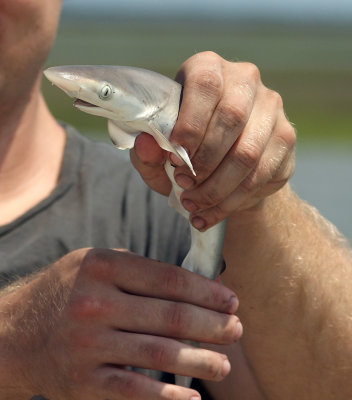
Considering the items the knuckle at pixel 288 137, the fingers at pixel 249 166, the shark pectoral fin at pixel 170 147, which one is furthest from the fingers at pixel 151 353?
the knuckle at pixel 288 137

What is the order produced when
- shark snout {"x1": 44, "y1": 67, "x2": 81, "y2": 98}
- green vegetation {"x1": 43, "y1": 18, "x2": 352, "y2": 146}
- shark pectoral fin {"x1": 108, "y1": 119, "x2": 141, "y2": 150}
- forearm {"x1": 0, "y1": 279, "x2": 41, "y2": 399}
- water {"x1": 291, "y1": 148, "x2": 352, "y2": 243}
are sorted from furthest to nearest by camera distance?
green vegetation {"x1": 43, "y1": 18, "x2": 352, "y2": 146} → water {"x1": 291, "y1": 148, "x2": 352, "y2": 243} → forearm {"x1": 0, "y1": 279, "x2": 41, "y2": 399} → shark pectoral fin {"x1": 108, "y1": 119, "x2": 141, "y2": 150} → shark snout {"x1": 44, "y1": 67, "x2": 81, "y2": 98}

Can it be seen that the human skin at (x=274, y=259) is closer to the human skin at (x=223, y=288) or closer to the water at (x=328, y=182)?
the human skin at (x=223, y=288)

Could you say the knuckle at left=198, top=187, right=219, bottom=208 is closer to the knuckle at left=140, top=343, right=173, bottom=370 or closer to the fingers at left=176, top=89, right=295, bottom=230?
the fingers at left=176, top=89, right=295, bottom=230

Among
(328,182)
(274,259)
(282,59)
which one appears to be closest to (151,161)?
(274,259)

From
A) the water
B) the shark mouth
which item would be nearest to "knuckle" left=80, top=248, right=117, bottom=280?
the shark mouth

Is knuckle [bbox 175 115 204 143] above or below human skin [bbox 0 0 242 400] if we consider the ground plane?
above

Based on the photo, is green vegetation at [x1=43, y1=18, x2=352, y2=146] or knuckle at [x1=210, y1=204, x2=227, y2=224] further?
green vegetation at [x1=43, y1=18, x2=352, y2=146]

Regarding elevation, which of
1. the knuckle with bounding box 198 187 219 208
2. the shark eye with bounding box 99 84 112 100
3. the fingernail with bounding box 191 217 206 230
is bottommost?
the fingernail with bounding box 191 217 206 230

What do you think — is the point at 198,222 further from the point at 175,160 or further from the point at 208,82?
the point at 208,82

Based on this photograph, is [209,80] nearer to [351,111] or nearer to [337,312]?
[337,312]

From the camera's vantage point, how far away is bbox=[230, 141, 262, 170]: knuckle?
1550 mm

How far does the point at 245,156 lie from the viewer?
1553 millimetres

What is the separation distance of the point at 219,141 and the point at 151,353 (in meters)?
0.40

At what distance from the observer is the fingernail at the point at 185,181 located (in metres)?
1.53
